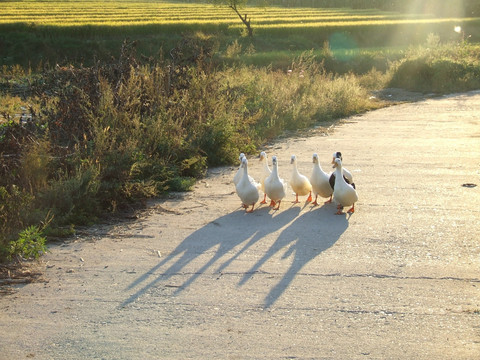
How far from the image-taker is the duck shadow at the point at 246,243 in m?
6.60

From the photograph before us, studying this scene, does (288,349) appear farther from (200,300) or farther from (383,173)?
(383,173)

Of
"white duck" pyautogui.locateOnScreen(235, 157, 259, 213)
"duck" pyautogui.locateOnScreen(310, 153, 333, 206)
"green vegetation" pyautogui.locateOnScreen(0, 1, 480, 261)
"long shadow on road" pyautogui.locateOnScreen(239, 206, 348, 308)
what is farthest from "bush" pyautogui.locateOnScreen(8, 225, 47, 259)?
"duck" pyautogui.locateOnScreen(310, 153, 333, 206)

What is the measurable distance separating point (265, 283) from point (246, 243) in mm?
1320

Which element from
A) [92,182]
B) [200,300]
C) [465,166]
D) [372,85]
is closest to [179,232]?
[92,182]

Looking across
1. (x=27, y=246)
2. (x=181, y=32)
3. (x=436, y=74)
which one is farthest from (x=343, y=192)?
(x=181, y=32)

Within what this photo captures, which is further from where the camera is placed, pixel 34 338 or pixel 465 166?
pixel 465 166

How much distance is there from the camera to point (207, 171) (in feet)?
38.0

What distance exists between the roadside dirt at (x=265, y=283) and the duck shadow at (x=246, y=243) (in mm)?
23

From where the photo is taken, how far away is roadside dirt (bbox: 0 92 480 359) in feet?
17.0

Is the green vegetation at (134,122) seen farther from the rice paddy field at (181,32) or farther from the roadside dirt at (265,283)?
the rice paddy field at (181,32)

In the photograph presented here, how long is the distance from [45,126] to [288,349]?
6.56m

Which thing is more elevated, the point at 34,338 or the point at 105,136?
the point at 105,136

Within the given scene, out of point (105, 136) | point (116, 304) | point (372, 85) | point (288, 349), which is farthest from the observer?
point (372, 85)

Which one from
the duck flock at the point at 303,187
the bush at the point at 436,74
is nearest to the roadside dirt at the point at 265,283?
the duck flock at the point at 303,187
